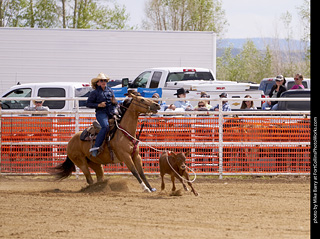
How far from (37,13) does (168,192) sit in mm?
40427

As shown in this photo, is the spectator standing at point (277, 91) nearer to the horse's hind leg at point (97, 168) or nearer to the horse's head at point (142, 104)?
the horse's hind leg at point (97, 168)

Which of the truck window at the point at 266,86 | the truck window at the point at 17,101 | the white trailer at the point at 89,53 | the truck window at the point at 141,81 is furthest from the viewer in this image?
the truck window at the point at 266,86

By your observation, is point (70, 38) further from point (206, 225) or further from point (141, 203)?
point (206, 225)

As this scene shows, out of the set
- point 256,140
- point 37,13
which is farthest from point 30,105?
point 37,13

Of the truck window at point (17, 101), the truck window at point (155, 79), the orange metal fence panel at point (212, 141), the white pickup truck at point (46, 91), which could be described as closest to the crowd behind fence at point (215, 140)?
the orange metal fence panel at point (212, 141)

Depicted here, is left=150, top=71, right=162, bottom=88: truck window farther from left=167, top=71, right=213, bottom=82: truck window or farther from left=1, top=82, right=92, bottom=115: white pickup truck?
left=1, top=82, right=92, bottom=115: white pickup truck

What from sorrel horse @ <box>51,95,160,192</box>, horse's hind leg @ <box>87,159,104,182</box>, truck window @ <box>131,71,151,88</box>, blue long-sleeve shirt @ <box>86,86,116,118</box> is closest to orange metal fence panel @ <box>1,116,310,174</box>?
horse's hind leg @ <box>87,159,104,182</box>

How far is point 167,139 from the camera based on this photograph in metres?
15.7

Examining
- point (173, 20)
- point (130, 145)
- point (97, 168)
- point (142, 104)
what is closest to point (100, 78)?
point (142, 104)

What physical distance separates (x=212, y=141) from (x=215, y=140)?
7cm

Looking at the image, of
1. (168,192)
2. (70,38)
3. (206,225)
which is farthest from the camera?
(70,38)

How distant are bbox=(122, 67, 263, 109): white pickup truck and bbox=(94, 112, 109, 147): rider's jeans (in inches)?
308

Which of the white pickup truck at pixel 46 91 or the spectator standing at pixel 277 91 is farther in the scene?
the white pickup truck at pixel 46 91

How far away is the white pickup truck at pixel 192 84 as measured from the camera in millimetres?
20719
